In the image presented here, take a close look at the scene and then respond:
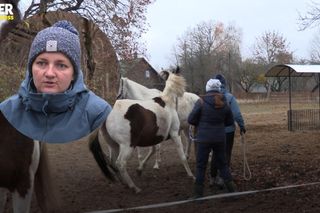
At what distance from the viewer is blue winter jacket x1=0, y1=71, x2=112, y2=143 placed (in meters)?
1.77

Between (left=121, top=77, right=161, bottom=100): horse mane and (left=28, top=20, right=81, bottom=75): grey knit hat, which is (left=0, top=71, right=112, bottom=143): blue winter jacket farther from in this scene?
(left=121, top=77, right=161, bottom=100): horse mane

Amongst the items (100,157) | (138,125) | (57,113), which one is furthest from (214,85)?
(57,113)

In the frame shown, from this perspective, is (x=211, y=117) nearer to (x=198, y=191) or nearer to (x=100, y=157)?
(x=198, y=191)

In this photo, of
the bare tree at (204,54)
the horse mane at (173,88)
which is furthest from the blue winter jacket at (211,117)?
the bare tree at (204,54)

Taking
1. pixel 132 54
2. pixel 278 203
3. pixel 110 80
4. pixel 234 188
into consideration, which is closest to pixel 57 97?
pixel 278 203

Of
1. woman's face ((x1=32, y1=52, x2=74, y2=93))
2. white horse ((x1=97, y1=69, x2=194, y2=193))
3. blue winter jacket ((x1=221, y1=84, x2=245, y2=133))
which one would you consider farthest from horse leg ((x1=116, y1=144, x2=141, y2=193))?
woman's face ((x1=32, y1=52, x2=74, y2=93))

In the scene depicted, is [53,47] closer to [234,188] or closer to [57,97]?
[57,97]

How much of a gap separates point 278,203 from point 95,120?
4798mm

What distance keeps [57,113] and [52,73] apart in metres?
0.16

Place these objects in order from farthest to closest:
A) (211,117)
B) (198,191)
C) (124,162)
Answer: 1. (124,162)
2. (211,117)
3. (198,191)

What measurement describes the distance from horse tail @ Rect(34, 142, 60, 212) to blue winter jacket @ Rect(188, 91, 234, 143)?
13.8 ft

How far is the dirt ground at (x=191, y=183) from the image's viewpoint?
6211 millimetres

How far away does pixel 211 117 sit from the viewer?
22.6ft

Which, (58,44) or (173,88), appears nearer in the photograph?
(58,44)
